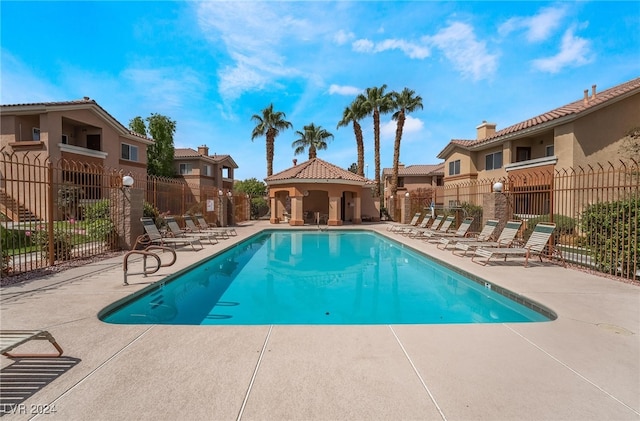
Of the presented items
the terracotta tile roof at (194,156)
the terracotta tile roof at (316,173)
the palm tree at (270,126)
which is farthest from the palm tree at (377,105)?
the terracotta tile roof at (194,156)

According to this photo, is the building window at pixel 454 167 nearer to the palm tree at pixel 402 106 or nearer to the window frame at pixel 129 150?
the palm tree at pixel 402 106

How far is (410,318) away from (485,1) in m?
10.3

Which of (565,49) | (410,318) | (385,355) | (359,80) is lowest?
(410,318)

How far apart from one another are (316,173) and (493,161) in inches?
572

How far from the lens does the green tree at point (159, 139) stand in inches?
1340

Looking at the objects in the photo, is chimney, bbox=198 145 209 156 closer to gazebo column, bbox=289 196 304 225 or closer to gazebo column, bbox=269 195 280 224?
gazebo column, bbox=269 195 280 224

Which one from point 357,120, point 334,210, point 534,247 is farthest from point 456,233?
point 357,120

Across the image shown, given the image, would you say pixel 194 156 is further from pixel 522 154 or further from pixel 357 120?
pixel 522 154

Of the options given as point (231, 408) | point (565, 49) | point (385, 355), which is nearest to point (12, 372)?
point (231, 408)

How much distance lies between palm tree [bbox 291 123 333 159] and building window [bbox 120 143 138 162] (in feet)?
60.6

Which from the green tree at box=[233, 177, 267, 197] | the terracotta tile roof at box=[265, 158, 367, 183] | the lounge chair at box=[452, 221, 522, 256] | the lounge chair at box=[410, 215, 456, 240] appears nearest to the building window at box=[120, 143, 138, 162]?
the terracotta tile roof at box=[265, 158, 367, 183]

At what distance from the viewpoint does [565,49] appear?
446 inches

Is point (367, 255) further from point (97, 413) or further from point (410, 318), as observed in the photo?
point (97, 413)

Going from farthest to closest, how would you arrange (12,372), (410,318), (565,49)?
1. (565,49)
2. (410,318)
3. (12,372)
